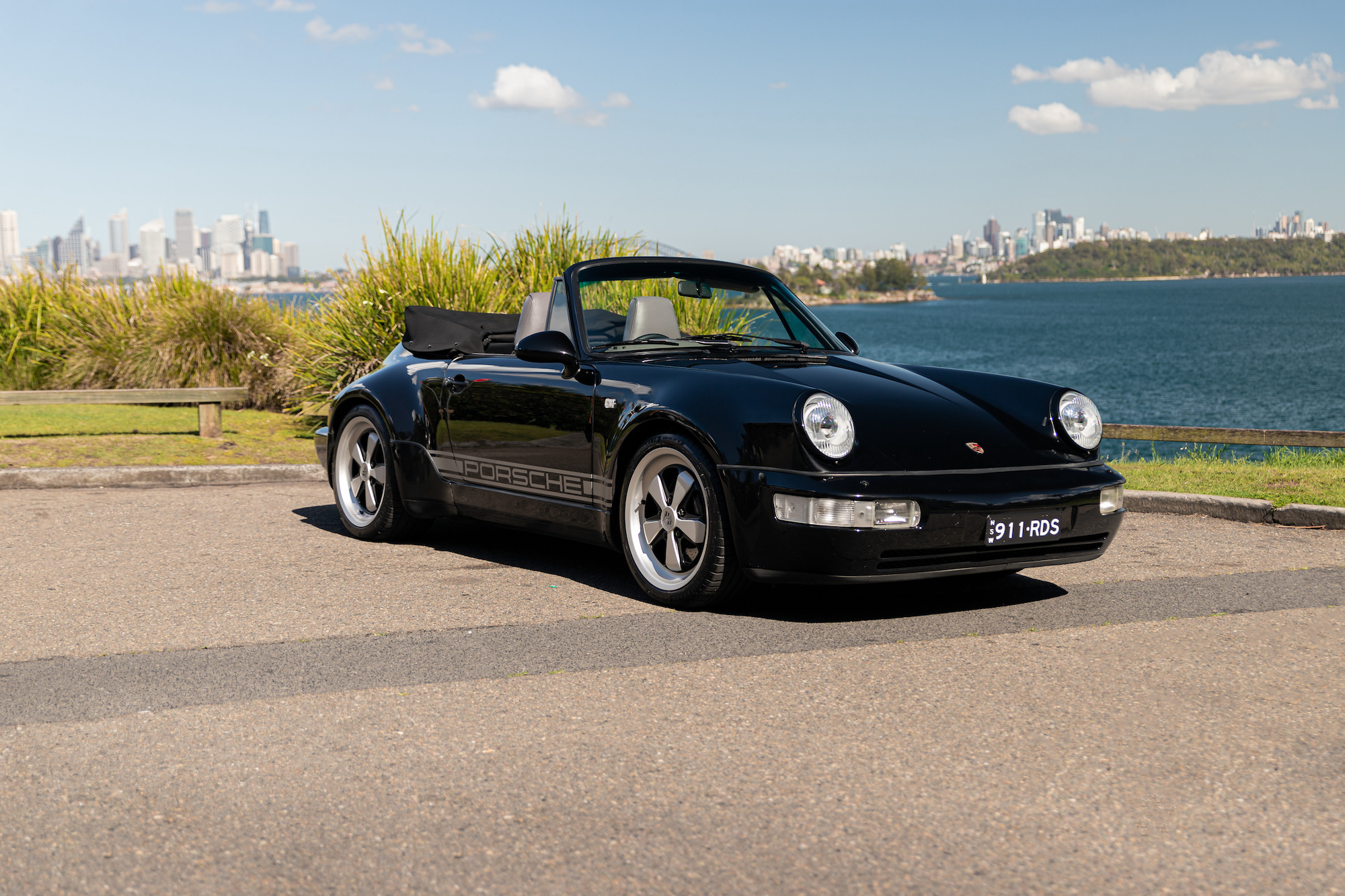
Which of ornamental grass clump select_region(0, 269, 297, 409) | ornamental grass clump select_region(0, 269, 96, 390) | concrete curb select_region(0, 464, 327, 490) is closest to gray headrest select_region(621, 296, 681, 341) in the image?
concrete curb select_region(0, 464, 327, 490)

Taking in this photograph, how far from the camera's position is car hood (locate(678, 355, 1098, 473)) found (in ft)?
15.7

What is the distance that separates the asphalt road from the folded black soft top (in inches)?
51.2

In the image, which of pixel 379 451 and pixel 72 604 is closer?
pixel 72 604

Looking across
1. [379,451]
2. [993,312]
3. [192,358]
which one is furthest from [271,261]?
[379,451]

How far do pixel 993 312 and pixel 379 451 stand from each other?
6019 inches

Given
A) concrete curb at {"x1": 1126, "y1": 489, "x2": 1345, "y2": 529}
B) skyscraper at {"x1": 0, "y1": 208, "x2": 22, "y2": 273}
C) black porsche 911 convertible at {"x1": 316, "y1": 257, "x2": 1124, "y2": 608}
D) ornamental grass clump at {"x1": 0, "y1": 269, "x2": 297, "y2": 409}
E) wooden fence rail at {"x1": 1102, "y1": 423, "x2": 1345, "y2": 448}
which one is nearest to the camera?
black porsche 911 convertible at {"x1": 316, "y1": 257, "x2": 1124, "y2": 608}

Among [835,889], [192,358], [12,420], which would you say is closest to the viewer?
[835,889]

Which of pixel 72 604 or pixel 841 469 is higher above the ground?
pixel 841 469

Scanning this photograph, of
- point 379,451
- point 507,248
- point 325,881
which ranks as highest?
point 507,248

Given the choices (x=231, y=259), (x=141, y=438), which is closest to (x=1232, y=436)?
(x=141, y=438)

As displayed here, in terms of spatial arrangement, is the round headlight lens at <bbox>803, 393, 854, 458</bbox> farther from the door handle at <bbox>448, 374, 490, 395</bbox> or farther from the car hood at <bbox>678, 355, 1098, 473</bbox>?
the door handle at <bbox>448, 374, 490, 395</bbox>

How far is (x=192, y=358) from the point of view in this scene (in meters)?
15.4

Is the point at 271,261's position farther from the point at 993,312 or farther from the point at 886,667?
the point at 886,667

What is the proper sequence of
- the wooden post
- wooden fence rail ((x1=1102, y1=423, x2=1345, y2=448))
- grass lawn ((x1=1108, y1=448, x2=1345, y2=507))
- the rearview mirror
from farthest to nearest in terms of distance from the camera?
the wooden post, wooden fence rail ((x1=1102, y1=423, x2=1345, y2=448)), grass lawn ((x1=1108, y1=448, x2=1345, y2=507)), the rearview mirror
